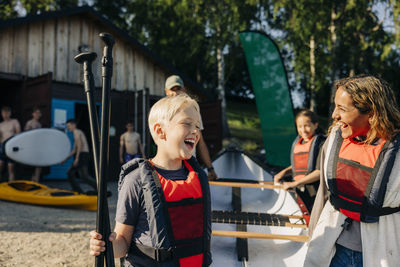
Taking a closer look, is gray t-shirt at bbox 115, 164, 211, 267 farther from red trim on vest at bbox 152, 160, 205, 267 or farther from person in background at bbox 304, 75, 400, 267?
person in background at bbox 304, 75, 400, 267

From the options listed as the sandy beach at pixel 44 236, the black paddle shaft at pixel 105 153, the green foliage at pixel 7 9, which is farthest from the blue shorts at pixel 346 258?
the green foliage at pixel 7 9

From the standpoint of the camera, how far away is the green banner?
27.4ft

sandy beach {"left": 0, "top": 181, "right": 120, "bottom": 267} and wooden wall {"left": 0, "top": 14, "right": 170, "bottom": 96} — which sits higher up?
wooden wall {"left": 0, "top": 14, "right": 170, "bottom": 96}

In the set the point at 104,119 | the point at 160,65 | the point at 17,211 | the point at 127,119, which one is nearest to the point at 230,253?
the point at 104,119

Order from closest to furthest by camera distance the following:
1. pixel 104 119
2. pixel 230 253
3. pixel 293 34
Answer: pixel 104 119
pixel 230 253
pixel 293 34

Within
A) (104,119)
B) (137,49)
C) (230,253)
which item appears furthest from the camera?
(137,49)

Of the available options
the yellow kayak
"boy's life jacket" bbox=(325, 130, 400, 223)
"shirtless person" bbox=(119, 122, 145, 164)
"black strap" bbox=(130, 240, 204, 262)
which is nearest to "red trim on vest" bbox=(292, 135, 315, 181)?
"boy's life jacket" bbox=(325, 130, 400, 223)

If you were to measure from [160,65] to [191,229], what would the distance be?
37.4ft

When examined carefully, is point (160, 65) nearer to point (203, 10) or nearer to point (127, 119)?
point (127, 119)

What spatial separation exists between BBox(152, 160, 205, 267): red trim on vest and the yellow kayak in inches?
196

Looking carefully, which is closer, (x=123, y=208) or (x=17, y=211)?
(x=123, y=208)

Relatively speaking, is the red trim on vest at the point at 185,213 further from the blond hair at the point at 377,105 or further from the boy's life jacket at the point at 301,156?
the boy's life jacket at the point at 301,156

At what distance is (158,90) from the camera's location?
488 inches

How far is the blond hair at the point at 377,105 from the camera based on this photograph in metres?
1.69
